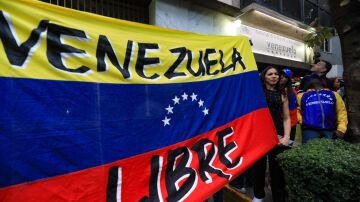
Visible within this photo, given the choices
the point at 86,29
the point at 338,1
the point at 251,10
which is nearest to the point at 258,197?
the point at 338,1

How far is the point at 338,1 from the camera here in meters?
3.24

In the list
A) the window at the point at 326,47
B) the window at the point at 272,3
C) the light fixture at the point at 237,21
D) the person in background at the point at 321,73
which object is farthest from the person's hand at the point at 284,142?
the window at the point at 326,47

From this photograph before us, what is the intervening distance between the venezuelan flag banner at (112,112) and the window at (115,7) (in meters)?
2.61

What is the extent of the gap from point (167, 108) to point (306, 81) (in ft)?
8.71

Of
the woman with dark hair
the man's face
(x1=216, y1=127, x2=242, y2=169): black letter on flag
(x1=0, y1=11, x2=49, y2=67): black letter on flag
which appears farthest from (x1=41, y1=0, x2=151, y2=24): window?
the man's face

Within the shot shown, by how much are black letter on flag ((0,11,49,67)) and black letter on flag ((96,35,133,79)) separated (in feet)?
1.70

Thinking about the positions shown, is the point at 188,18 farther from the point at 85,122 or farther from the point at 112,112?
the point at 85,122

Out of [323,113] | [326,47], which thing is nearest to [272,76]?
[323,113]

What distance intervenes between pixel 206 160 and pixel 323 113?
2.15 m

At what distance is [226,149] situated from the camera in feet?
10.4

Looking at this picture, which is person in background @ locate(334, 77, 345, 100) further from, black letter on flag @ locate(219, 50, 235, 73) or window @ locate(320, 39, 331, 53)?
window @ locate(320, 39, 331, 53)

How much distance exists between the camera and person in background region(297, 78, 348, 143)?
4.06m

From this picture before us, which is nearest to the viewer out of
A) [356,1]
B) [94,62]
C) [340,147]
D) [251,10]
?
[94,62]

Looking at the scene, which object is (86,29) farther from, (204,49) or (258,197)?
(258,197)
